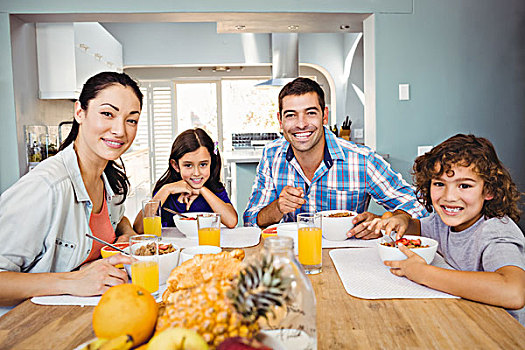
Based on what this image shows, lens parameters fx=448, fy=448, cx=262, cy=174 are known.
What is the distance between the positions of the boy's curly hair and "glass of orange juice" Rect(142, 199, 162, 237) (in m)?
0.96

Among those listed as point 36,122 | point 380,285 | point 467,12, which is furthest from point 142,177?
point 380,285

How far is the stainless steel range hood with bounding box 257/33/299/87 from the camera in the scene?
5891 mm

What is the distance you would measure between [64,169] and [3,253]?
0.32 meters

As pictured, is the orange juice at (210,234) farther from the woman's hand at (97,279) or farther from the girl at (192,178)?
the girl at (192,178)

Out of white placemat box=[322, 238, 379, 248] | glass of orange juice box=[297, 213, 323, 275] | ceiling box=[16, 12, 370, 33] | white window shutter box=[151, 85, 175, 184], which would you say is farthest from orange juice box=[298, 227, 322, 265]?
white window shutter box=[151, 85, 175, 184]

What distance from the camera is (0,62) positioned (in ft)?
10.7

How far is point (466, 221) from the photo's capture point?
1.48m

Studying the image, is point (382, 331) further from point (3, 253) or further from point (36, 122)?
point (36, 122)

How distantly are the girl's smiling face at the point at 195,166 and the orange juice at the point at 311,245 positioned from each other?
1.18 meters

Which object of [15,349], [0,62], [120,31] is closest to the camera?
[15,349]

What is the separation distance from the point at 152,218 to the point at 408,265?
2.89 feet

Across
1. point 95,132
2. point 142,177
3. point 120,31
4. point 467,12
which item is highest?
point 120,31

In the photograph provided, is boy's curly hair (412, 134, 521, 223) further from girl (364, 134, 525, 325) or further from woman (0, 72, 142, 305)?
woman (0, 72, 142, 305)

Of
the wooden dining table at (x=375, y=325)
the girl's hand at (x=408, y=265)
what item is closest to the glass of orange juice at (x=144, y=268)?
the wooden dining table at (x=375, y=325)
